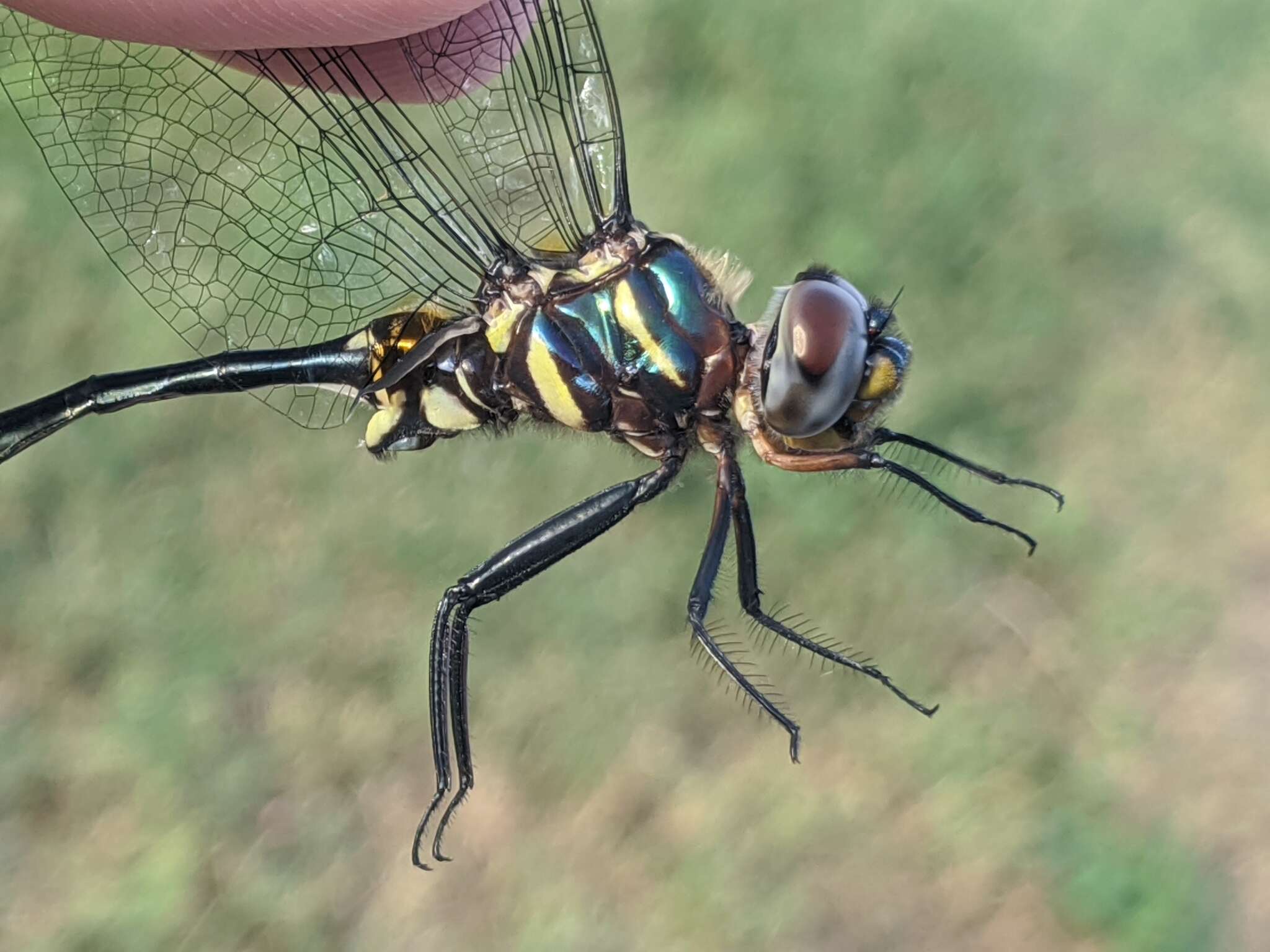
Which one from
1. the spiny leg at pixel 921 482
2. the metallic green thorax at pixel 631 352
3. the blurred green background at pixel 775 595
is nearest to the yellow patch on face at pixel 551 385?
the metallic green thorax at pixel 631 352

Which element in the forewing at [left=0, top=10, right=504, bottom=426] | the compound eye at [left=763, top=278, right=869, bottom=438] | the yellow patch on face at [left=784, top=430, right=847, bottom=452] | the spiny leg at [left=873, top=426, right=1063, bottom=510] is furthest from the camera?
the forewing at [left=0, top=10, right=504, bottom=426]

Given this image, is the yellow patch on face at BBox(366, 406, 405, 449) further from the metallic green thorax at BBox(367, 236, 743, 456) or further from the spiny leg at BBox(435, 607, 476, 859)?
the spiny leg at BBox(435, 607, 476, 859)

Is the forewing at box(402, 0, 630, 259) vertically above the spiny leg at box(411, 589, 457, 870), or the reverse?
the forewing at box(402, 0, 630, 259)

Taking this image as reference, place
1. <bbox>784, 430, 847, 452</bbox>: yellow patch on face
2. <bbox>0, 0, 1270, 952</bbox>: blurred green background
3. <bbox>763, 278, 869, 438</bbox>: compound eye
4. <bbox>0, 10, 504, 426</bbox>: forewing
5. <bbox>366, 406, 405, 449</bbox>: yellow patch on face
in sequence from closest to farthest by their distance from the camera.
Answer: <bbox>763, 278, 869, 438</bbox>: compound eye, <bbox>784, 430, 847, 452</bbox>: yellow patch on face, <bbox>0, 10, 504, 426</bbox>: forewing, <bbox>366, 406, 405, 449</bbox>: yellow patch on face, <bbox>0, 0, 1270, 952</bbox>: blurred green background

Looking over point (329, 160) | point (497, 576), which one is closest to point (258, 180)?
point (329, 160)

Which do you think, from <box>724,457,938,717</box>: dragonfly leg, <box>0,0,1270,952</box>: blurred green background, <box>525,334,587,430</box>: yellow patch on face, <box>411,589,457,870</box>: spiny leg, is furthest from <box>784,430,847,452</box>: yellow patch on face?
<box>0,0,1270,952</box>: blurred green background

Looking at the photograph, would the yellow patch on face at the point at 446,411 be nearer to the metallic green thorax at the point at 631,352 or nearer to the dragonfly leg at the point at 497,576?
the metallic green thorax at the point at 631,352
